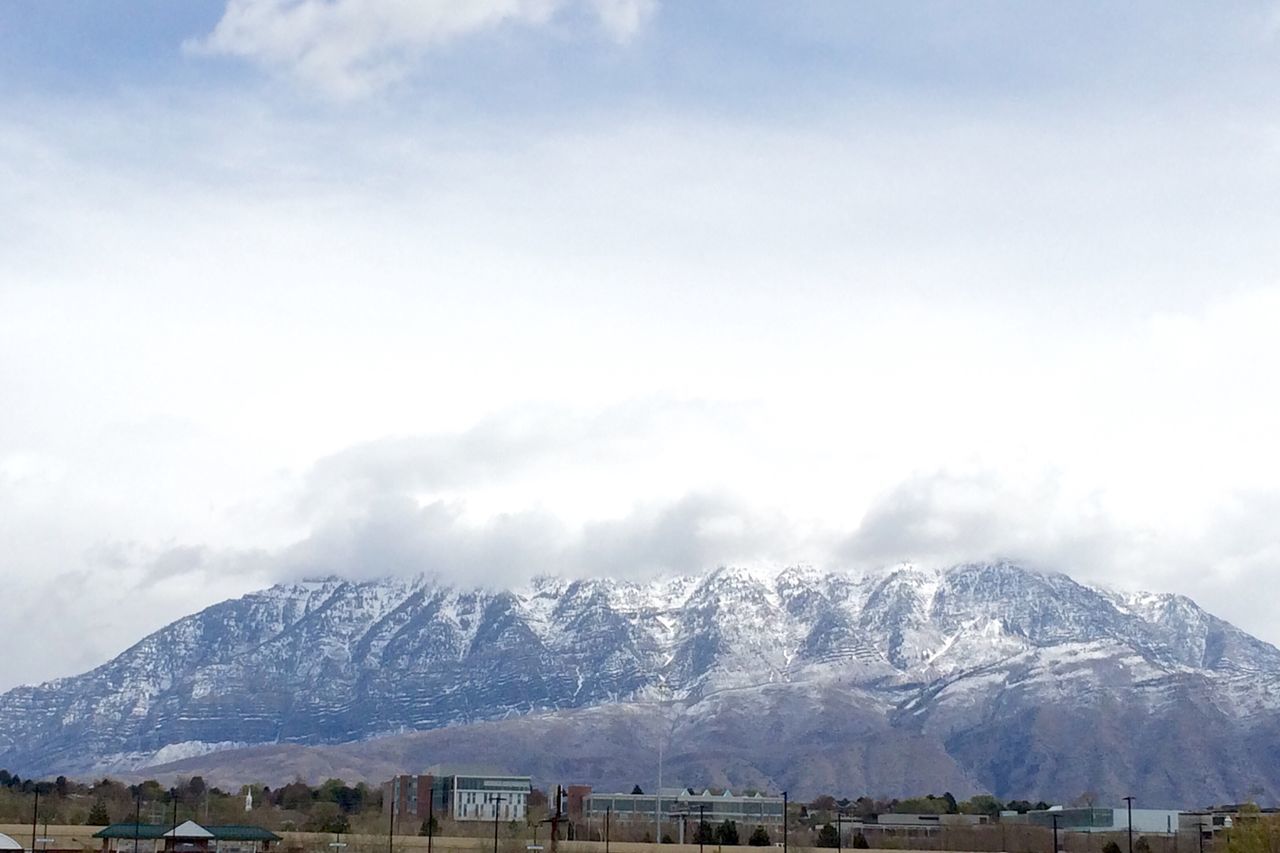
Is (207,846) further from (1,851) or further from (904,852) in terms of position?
→ (904,852)

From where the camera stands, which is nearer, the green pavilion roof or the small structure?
the small structure

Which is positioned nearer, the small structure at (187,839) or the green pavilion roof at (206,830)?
the small structure at (187,839)

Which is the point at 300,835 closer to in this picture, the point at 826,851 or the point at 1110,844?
the point at 826,851

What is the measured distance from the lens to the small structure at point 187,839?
153m

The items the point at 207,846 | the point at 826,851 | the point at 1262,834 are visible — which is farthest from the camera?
the point at 826,851

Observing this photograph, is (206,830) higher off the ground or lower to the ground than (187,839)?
higher

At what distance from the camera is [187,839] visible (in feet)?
502

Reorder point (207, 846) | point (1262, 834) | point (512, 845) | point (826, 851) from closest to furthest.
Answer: point (1262, 834), point (207, 846), point (512, 845), point (826, 851)

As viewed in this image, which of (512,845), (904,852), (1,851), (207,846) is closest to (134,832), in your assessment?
(207,846)

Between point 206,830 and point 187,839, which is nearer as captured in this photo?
point 187,839

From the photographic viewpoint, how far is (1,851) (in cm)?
13638

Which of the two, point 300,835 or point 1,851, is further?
point 300,835

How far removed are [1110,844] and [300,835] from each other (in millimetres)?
80219

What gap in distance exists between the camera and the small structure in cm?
15262
